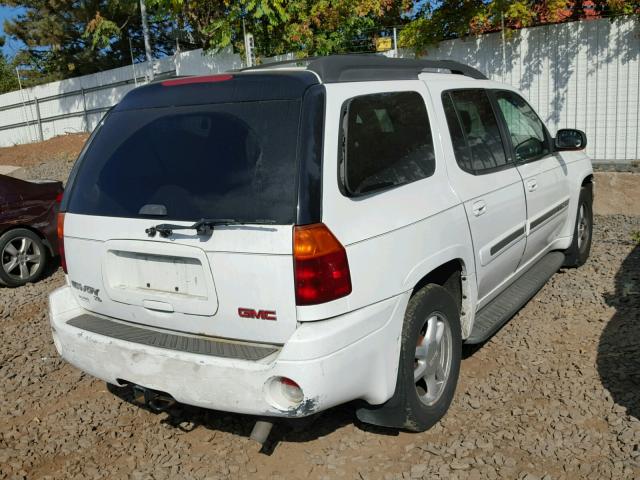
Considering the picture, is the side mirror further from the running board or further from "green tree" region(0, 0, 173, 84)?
"green tree" region(0, 0, 173, 84)

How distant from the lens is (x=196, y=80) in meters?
3.18

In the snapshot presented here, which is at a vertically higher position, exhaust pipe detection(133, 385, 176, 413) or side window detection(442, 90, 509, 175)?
side window detection(442, 90, 509, 175)

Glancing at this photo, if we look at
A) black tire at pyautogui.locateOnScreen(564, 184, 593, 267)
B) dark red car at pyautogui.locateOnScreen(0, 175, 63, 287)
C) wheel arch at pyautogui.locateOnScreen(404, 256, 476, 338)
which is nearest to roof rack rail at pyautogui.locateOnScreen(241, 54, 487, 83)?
wheel arch at pyautogui.locateOnScreen(404, 256, 476, 338)

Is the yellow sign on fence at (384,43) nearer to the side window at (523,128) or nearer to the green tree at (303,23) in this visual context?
the green tree at (303,23)

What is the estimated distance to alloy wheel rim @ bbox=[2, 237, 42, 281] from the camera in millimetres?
6969

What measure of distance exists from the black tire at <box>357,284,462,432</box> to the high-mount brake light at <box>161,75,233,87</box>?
4.85 ft

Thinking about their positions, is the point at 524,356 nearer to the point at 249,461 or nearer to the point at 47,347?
the point at 249,461

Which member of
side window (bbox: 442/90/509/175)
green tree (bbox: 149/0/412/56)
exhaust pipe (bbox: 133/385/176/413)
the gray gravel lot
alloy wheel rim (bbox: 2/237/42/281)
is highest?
green tree (bbox: 149/0/412/56)

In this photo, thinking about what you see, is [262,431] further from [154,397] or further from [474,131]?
[474,131]

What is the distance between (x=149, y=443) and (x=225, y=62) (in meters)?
10.7

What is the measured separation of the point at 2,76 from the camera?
112 feet

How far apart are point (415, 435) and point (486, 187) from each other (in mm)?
1582

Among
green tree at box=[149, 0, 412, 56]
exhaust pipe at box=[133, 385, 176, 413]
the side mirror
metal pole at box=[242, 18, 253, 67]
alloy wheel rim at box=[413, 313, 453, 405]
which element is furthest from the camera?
green tree at box=[149, 0, 412, 56]

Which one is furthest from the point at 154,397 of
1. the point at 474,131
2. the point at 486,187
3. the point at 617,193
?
the point at 617,193
